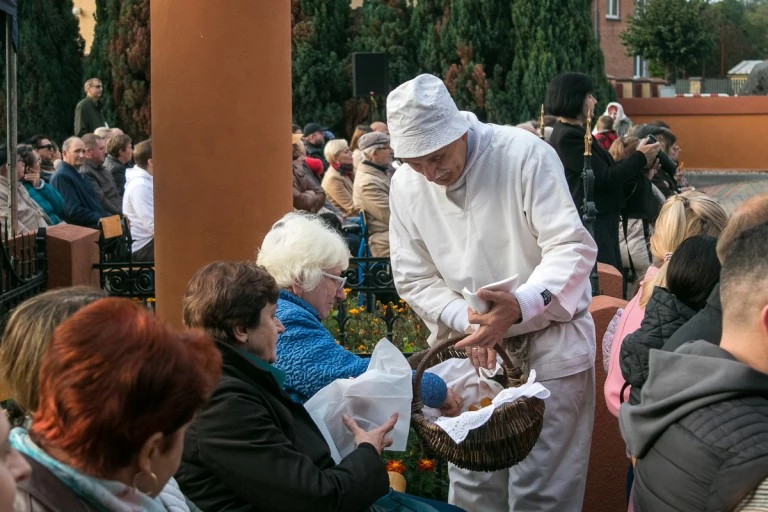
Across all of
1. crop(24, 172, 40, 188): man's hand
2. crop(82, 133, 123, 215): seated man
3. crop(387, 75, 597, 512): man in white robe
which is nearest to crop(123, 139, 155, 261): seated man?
crop(24, 172, 40, 188): man's hand

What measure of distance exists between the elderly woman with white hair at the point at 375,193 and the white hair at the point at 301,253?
235 inches

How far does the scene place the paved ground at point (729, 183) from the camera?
22875 mm

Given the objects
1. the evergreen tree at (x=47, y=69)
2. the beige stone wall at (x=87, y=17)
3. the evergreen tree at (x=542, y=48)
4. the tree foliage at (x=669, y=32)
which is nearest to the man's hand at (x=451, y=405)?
the evergreen tree at (x=47, y=69)

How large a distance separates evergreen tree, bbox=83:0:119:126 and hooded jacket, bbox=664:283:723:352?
849 inches

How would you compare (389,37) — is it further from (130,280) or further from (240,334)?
(240,334)

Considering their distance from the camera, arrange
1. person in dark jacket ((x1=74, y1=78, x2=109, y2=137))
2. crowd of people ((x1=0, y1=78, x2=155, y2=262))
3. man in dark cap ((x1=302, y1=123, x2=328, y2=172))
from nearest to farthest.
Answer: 1. crowd of people ((x1=0, y1=78, x2=155, y2=262))
2. man in dark cap ((x1=302, y1=123, x2=328, y2=172))
3. person in dark jacket ((x1=74, y1=78, x2=109, y2=137))

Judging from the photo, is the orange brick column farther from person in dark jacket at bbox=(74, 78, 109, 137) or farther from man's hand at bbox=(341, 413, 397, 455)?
person in dark jacket at bbox=(74, 78, 109, 137)

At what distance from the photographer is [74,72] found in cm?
2438

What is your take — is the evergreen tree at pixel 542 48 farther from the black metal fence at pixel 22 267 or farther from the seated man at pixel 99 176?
the black metal fence at pixel 22 267

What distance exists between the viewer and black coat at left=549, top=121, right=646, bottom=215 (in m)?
7.12

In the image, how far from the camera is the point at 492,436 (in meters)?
3.62

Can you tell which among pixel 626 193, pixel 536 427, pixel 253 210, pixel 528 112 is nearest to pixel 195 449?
pixel 536 427

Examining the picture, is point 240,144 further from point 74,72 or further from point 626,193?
point 74,72

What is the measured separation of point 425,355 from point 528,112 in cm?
2103
